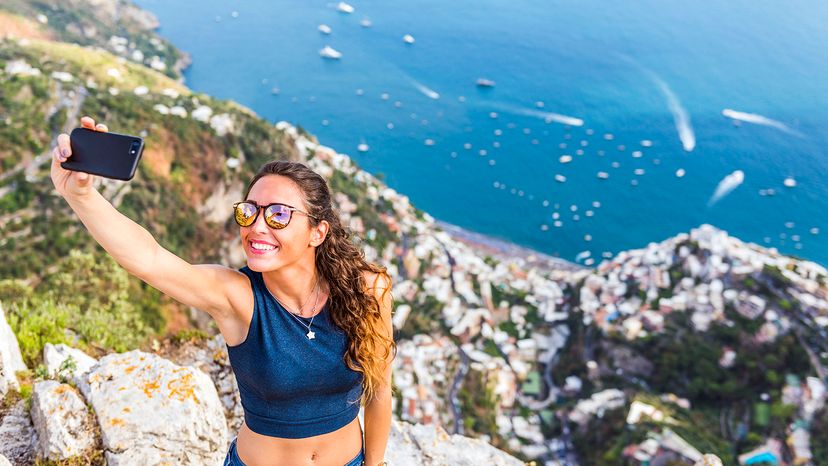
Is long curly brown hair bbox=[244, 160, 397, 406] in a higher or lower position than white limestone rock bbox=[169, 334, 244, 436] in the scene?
higher

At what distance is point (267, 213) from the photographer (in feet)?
8.11

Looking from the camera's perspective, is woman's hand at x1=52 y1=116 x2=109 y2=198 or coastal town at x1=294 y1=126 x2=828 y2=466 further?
coastal town at x1=294 y1=126 x2=828 y2=466

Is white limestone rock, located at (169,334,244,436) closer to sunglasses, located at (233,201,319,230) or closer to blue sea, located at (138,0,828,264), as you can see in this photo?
sunglasses, located at (233,201,319,230)

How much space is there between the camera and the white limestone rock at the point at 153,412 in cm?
357

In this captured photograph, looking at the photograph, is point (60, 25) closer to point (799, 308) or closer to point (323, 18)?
point (323, 18)

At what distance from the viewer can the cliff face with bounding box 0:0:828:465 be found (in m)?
21.1

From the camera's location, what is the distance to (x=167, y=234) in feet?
79.6

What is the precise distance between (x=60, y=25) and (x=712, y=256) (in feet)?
237

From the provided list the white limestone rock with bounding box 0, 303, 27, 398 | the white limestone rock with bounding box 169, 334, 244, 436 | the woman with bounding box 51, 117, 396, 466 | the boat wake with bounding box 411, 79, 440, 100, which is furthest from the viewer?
the boat wake with bounding box 411, 79, 440, 100

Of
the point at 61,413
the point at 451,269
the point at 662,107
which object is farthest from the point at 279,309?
the point at 662,107

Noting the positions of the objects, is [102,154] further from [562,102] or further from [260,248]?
[562,102]

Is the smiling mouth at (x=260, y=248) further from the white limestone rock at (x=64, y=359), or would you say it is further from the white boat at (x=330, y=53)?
the white boat at (x=330, y=53)

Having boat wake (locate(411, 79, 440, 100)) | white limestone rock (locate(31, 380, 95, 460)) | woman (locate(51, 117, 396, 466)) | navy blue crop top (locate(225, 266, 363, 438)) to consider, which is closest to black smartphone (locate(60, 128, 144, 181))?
woman (locate(51, 117, 396, 466))

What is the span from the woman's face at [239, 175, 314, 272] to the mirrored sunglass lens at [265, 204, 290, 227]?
2 cm
